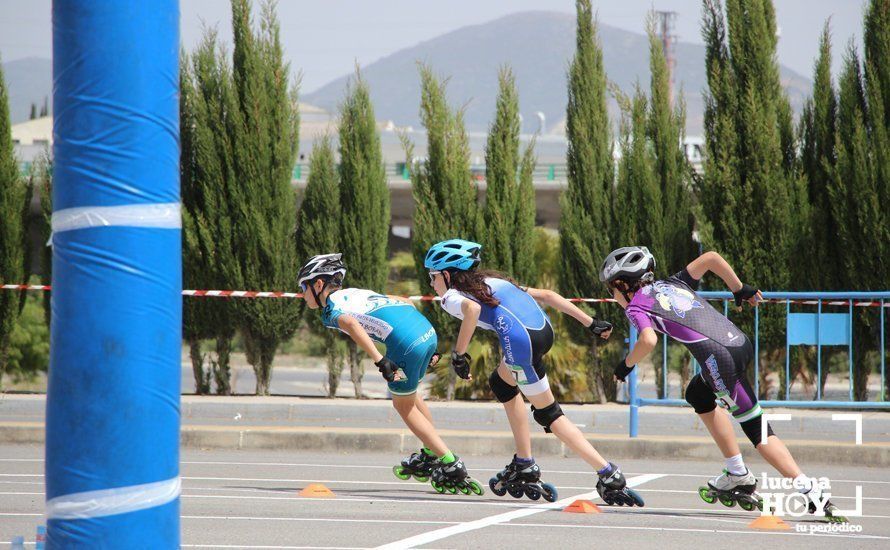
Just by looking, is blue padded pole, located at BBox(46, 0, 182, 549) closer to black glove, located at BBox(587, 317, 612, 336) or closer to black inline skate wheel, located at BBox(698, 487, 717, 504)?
black glove, located at BBox(587, 317, 612, 336)

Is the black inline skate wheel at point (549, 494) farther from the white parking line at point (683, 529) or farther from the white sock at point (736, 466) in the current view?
the white sock at point (736, 466)

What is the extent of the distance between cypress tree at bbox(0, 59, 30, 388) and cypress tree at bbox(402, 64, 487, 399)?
18.4 feet

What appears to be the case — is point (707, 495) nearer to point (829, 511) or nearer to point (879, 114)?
point (829, 511)

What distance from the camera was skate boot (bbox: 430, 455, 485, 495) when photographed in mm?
9273

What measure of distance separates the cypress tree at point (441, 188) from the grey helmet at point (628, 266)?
9.54m

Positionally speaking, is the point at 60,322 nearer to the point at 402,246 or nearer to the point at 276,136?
the point at 276,136

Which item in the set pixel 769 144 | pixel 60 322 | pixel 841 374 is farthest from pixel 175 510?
pixel 841 374

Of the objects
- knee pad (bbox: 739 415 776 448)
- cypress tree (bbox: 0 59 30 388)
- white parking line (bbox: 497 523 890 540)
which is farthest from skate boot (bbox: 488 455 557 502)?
cypress tree (bbox: 0 59 30 388)

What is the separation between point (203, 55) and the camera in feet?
60.0

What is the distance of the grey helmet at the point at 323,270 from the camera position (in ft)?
30.9

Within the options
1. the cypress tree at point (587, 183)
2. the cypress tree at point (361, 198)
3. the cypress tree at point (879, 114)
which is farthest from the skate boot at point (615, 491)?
the cypress tree at point (361, 198)

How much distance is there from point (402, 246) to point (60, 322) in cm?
4618

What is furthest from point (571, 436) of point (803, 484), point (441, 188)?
point (441, 188)

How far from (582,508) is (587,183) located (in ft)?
33.0
